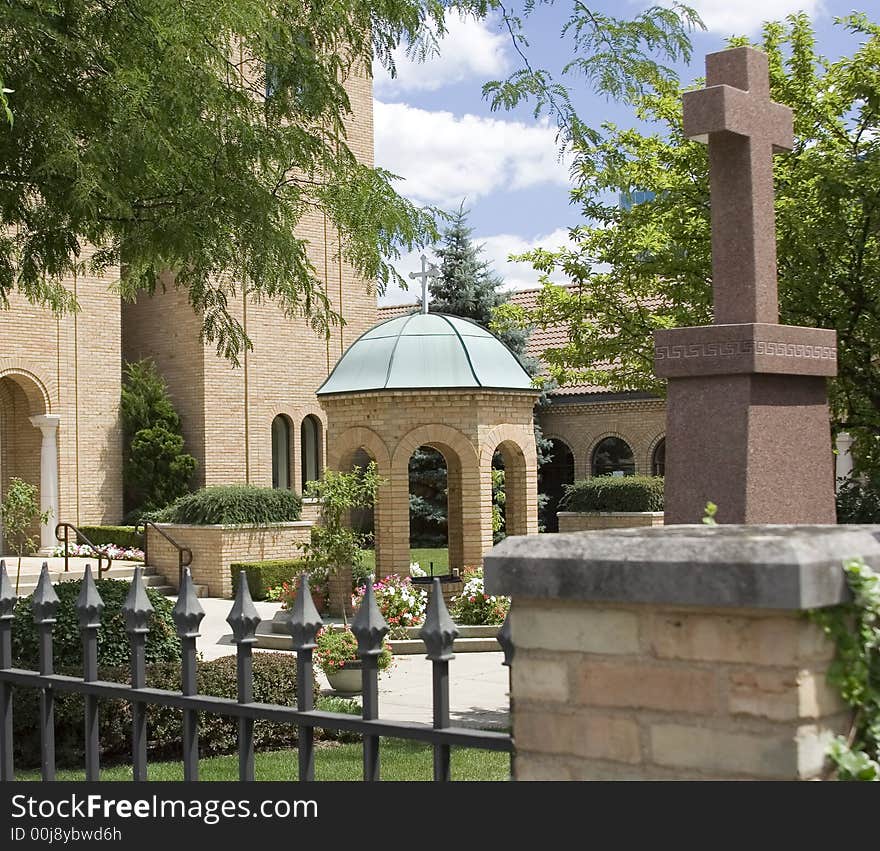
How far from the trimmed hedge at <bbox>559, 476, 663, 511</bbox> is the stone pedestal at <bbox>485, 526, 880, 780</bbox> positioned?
21.8 m

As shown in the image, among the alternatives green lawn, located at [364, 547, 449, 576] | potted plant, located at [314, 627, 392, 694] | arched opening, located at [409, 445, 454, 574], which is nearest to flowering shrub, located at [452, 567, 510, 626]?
potted plant, located at [314, 627, 392, 694]

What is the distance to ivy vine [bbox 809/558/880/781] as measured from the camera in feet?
8.25

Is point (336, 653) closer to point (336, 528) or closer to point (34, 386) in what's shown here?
point (336, 528)

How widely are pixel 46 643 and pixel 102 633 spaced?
454 centimetres

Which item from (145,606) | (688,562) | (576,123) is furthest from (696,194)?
(688,562)

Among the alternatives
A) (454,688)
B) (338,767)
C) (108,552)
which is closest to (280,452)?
(108,552)

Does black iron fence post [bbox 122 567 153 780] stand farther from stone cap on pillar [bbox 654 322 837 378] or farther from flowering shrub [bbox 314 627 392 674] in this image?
flowering shrub [bbox 314 627 392 674]

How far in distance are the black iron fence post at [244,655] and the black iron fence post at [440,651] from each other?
1.96 feet

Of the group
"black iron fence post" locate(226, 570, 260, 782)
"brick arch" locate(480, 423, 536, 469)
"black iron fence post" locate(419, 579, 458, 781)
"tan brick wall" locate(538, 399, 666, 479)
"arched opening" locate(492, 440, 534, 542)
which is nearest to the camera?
"black iron fence post" locate(419, 579, 458, 781)

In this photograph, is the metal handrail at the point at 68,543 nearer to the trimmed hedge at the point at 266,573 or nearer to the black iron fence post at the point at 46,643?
the trimmed hedge at the point at 266,573

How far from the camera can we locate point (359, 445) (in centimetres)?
1733

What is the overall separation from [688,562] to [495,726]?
25.4 ft
